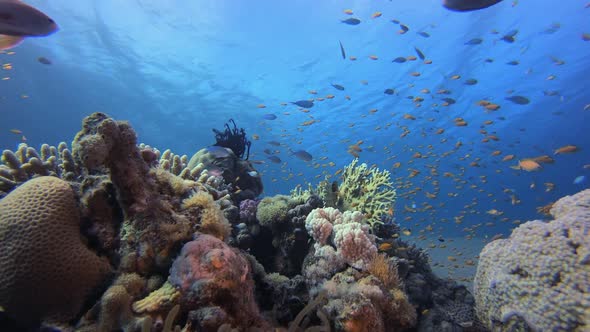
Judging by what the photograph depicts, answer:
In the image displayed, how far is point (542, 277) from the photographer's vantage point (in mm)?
3207

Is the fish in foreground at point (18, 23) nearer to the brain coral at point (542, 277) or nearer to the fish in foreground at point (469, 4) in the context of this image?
the fish in foreground at point (469, 4)

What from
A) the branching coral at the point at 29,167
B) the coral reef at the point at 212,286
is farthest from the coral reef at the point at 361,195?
the branching coral at the point at 29,167

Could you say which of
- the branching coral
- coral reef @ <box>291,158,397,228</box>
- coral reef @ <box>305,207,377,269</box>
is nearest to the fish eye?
the branching coral

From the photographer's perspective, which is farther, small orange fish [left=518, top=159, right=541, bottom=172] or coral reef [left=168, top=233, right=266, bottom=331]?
small orange fish [left=518, top=159, right=541, bottom=172]

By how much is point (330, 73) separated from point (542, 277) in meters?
29.7

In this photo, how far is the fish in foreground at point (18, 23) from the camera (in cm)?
305

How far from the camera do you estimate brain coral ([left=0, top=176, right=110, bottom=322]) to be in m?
2.28

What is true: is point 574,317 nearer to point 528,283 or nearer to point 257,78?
point 528,283

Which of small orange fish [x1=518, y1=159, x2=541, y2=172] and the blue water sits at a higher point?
the blue water

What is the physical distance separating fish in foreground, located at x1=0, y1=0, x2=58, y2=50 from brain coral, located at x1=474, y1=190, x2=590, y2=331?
6518 mm

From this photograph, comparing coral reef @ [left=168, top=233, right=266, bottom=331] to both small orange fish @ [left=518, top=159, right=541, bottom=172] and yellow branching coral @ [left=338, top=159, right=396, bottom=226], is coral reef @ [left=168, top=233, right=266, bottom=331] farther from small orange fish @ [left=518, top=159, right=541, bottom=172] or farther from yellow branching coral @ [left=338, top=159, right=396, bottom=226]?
small orange fish @ [left=518, top=159, right=541, bottom=172]

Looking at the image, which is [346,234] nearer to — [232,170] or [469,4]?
[469,4]

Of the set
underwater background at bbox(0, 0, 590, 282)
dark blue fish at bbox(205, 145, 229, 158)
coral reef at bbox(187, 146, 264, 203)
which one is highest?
underwater background at bbox(0, 0, 590, 282)

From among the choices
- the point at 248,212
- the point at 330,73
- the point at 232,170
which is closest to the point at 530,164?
the point at 248,212
